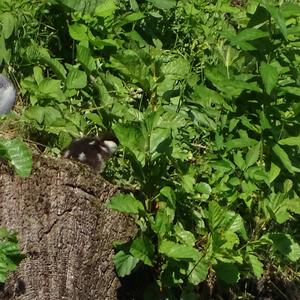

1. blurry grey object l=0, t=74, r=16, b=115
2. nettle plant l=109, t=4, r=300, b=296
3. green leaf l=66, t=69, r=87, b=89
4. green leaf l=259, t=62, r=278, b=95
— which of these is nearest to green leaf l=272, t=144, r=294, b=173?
nettle plant l=109, t=4, r=300, b=296

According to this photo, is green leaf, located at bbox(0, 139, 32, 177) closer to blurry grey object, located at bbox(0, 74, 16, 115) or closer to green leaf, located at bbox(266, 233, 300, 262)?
blurry grey object, located at bbox(0, 74, 16, 115)

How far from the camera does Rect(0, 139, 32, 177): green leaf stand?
467cm

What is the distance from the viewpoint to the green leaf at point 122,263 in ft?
17.1

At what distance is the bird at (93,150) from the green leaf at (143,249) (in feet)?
2.20

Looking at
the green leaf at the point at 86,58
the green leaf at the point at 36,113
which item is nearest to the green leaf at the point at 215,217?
the green leaf at the point at 36,113

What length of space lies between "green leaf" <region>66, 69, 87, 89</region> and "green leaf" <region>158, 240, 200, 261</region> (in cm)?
Answer: 153

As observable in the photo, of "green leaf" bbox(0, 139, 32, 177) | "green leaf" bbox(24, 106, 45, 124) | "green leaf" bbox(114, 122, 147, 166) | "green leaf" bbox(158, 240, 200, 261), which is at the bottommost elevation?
"green leaf" bbox(158, 240, 200, 261)

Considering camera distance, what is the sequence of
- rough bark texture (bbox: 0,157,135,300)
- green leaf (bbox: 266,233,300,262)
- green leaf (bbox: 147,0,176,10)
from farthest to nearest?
green leaf (bbox: 147,0,176,10)
green leaf (bbox: 266,233,300,262)
rough bark texture (bbox: 0,157,135,300)

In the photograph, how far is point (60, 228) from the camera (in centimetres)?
500

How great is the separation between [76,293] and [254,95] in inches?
64.1

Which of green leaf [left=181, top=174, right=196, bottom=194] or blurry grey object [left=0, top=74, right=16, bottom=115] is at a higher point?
blurry grey object [left=0, top=74, right=16, bottom=115]

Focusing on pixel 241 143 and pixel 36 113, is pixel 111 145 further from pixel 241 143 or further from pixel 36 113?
pixel 241 143

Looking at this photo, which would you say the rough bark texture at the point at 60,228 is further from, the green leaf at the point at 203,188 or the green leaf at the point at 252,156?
the green leaf at the point at 252,156

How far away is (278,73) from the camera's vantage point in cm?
556
